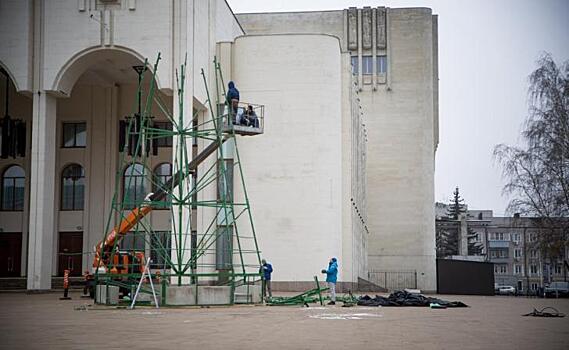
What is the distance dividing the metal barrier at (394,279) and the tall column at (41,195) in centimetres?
3058

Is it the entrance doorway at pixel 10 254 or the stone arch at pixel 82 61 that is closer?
the stone arch at pixel 82 61

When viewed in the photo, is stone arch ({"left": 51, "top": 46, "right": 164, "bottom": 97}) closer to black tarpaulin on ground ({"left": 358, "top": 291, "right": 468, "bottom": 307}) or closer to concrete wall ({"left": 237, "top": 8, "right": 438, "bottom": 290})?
black tarpaulin on ground ({"left": 358, "top": 291, "right": 468, "bottom": 307})

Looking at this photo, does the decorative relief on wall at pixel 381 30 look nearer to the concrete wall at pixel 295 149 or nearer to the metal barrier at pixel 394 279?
the metal barrier at pixel 394 279

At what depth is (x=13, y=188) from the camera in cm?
4991

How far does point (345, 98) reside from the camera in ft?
151

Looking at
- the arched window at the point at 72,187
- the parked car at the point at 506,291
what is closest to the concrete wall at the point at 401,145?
the parked car at the point at 506,291

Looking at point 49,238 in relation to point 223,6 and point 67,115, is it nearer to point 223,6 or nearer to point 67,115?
point 67,115

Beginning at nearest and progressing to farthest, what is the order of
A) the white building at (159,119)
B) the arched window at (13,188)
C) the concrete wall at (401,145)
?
the white building at (159,119) < the arched window at (13,188) < the concrete wall at (401,145)

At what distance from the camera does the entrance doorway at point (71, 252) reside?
49.3 m

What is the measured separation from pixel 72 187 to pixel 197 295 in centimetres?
2736

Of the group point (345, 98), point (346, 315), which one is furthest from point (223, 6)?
point (346, 315)

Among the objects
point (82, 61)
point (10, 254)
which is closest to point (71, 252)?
point (10, 254)

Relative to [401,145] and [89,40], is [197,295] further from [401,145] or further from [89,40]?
[401,145]

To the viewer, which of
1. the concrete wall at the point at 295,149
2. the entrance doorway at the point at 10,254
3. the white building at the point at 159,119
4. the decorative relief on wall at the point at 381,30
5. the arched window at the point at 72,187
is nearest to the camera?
the white building at the point at 159,119
